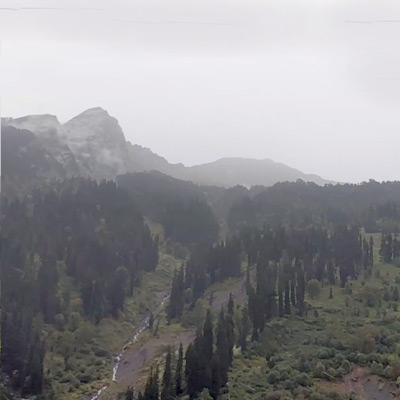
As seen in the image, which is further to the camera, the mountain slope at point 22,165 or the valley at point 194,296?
the mountain slope at point 22,165

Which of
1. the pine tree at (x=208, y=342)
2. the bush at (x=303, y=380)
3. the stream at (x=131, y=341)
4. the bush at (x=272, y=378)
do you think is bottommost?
the stream at (x=131, y=341)

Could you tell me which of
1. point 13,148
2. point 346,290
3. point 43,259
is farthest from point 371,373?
point 13,148

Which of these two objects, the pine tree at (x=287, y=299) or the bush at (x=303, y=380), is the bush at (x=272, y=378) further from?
the pine tree at (x=287, y=299)

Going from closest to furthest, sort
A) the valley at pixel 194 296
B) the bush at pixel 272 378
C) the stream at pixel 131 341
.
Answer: the bush at pixel 272 378
the valley at pixel 194 296
the stream at pixel 131 341

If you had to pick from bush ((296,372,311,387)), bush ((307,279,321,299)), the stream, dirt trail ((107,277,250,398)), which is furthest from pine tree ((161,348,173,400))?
bush ((307,279,321,299))

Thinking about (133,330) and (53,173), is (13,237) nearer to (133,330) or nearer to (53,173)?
(133,330)

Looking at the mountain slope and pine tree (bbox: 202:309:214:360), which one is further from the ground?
the mountain slope

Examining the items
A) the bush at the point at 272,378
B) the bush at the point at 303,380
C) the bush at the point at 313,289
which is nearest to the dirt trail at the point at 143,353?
the bush at the point at 313,289

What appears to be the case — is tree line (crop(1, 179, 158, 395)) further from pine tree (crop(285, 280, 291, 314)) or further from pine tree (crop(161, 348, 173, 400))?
pine tree (crop(285, 280, 291, 314))

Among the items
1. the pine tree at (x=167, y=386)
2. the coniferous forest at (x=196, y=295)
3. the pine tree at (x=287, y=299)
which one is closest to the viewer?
the pine tree at (x=167, y=386)

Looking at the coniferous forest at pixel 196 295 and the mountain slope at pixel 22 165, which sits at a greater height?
the mountain slope at pixel 22 165

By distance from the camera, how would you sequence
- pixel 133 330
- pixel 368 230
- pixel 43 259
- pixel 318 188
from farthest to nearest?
pixel 318 188, pixel 368 230, pixel 43 259, pixel 133 330
